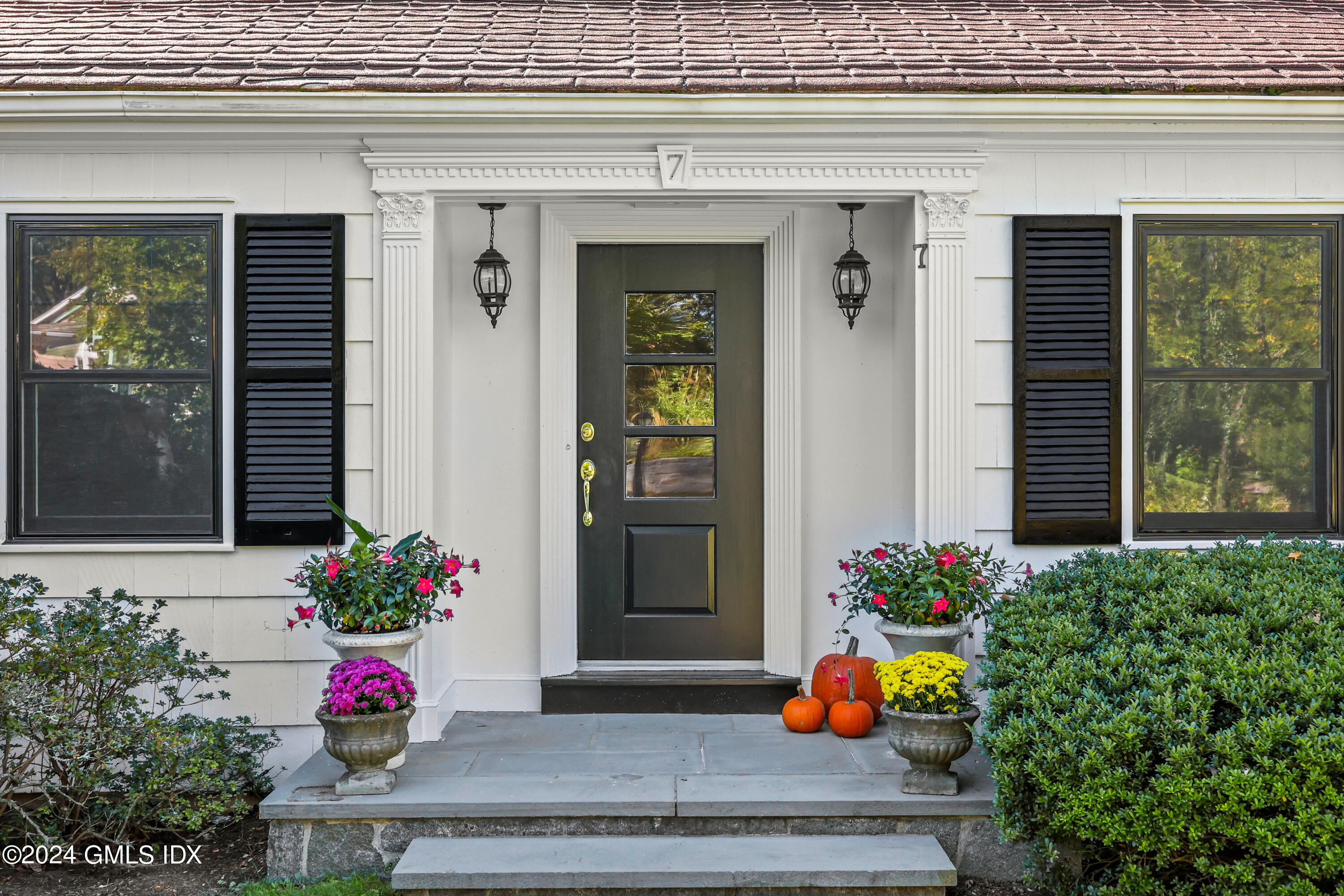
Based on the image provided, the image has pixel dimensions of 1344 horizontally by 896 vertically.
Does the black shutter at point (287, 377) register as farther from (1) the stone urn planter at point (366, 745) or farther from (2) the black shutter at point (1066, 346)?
(2) the black shutter at point (1066, 346)

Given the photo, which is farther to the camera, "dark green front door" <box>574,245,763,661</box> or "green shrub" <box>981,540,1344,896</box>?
"dark green front door" <box>574,245,763,661</box>

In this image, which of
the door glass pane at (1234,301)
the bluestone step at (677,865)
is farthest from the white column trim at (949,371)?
the bluestone step at (677,865)

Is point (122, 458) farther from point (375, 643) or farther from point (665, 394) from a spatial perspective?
point (665, 394)

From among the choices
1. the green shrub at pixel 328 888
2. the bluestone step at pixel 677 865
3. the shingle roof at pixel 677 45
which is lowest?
the green shrub at pixel 328 888

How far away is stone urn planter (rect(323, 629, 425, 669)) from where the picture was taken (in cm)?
331

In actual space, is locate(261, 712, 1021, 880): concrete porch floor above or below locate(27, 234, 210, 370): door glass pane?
below

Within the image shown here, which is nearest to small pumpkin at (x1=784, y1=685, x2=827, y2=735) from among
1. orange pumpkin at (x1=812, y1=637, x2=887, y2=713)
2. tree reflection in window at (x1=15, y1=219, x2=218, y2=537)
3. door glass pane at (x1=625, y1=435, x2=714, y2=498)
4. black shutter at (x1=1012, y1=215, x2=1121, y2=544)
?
orange pumpkin at (x1=812, y1=637, x2=887, y2=713)

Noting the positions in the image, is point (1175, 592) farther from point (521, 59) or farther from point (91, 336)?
point (91, 336)

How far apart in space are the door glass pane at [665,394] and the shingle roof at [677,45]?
132 centimetres

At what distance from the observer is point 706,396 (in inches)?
174

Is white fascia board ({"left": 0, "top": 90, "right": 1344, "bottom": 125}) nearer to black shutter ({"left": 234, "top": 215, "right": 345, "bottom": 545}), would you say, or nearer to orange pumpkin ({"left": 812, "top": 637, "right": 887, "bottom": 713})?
black shutter ({"left": 234, "top": 215, "right": 345, "bottom": 545})

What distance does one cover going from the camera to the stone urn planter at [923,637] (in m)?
3.47

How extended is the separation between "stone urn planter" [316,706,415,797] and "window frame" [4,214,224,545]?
1095 mm

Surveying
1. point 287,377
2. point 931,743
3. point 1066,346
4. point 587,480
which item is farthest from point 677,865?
point 1066,346
